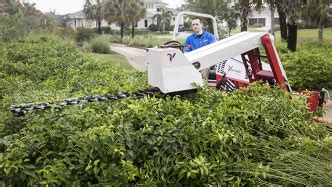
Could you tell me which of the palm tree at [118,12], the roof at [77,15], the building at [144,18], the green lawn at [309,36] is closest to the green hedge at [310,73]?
the green lawn at [309,36]

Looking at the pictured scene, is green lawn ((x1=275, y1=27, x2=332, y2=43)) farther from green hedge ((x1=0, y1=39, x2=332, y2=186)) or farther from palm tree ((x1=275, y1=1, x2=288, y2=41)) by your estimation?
green hedge ((x1=0, y1=39, x2=332, y2=186))

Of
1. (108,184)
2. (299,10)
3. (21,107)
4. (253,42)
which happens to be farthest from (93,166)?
(299,10)

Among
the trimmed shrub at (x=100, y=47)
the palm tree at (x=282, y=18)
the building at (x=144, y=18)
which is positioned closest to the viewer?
the palm tree at (x=282, y=18)

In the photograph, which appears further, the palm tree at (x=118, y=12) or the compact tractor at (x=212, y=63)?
the palm tree at (x=118, y=12)

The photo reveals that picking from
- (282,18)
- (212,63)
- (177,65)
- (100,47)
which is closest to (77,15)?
(100,47)

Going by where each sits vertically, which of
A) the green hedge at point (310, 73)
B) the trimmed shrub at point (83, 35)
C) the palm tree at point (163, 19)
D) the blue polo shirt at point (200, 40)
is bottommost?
the green hedge at point (310, 73)

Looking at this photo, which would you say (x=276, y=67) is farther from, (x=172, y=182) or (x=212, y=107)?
(x=172, y=182)

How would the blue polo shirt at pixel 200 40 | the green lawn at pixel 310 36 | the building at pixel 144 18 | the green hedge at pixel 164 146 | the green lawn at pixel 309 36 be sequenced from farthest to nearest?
the building at pixel 144 18, the green lawn at pixel 309 36, the green lawn at pixel 310 36, the blue polo shirt at pixel 200 40, the green hedge at pixel 164 146

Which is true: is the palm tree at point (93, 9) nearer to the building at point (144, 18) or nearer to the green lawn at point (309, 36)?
the building at point (144, 18)

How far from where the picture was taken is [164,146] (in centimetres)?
331

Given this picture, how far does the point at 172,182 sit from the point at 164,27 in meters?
81.3

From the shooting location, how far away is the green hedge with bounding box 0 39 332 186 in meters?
3.14

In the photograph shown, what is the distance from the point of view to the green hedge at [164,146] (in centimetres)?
314

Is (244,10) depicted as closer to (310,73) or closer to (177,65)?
(310,73)
